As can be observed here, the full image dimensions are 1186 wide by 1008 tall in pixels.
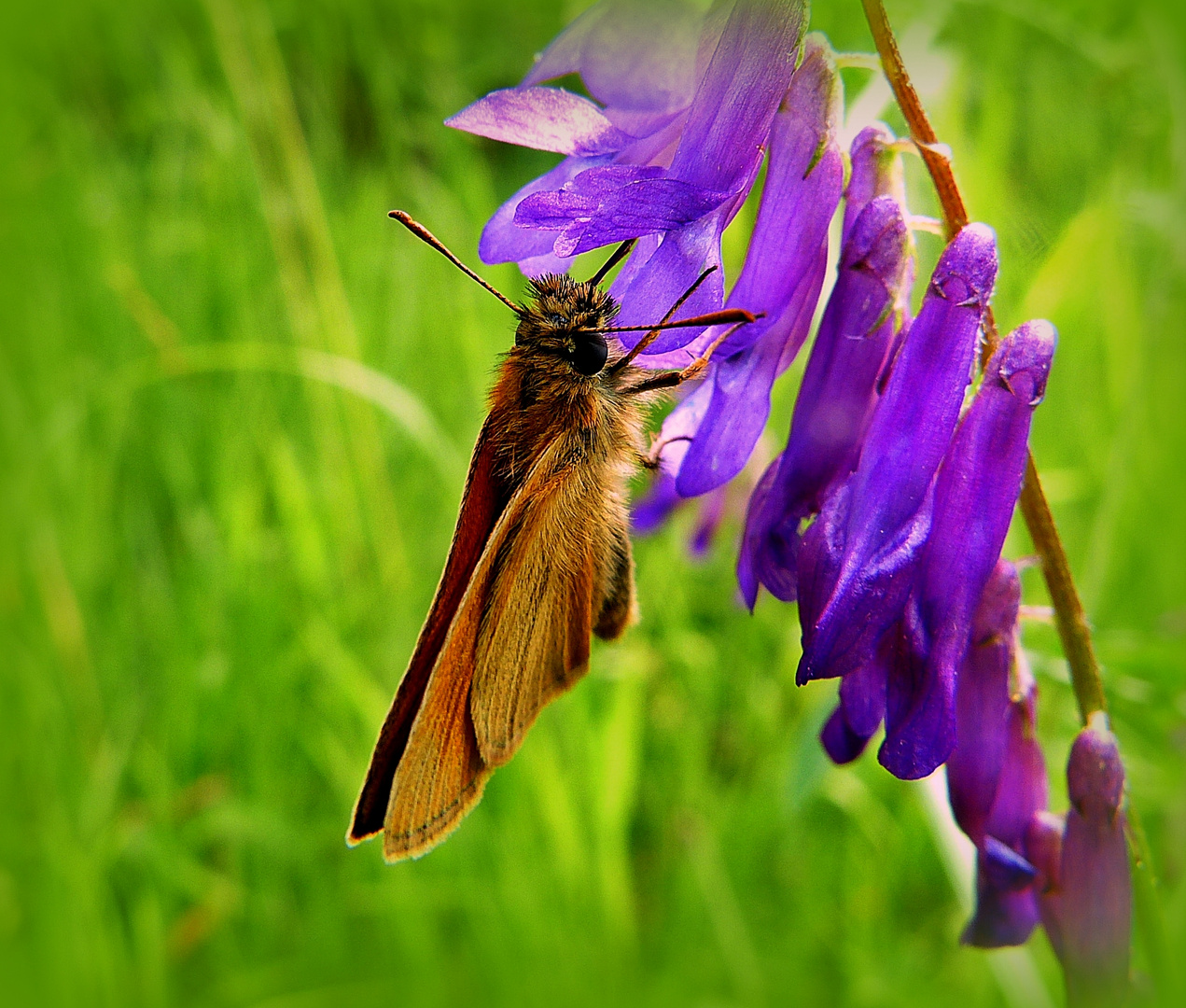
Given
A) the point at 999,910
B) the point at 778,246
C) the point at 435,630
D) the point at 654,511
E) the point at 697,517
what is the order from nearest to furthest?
the point at 778,246
the point at 999,910
the point at 435,630
the point at 654,511
the point at 697,517

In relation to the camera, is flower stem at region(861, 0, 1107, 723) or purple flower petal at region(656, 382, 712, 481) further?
purple flower petal at region(656, 382, 712, 481)

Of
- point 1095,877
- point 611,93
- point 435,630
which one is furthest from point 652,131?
point 1095,877

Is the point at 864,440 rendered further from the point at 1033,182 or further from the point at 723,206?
the point at 1033,182

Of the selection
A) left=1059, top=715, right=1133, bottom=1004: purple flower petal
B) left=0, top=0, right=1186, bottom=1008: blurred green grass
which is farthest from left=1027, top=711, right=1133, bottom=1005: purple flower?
left=0, top=0, right=1186, bottom=1008: blurred green grass

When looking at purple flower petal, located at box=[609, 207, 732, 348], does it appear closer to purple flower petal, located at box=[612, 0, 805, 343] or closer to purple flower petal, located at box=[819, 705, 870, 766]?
purple flower petal, located at box=[612, 0, 805, 343]

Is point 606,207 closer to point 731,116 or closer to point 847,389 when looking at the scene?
point 731,116

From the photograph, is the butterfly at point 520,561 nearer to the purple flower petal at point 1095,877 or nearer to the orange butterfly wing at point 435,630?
the orange butterfly wing at point 435,630

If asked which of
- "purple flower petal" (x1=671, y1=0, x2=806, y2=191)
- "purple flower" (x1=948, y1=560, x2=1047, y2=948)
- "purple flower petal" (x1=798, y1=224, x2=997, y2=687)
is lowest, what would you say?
"purple flower" (x1=948, y1=560, x2=1047, y2=948)
